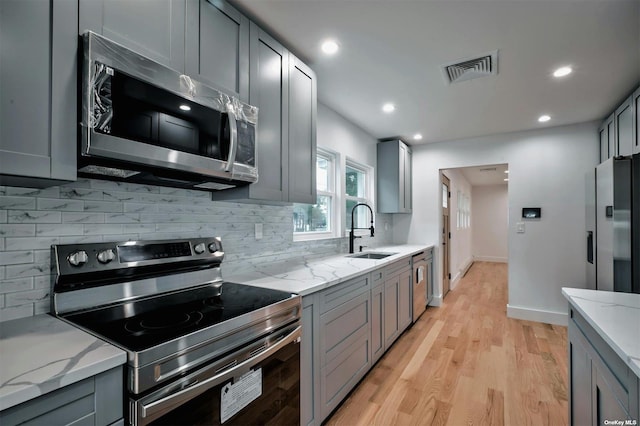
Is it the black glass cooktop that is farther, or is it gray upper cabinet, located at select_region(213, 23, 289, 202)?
gray upper cabinet, located at select_region(213, 23, 289, 202)

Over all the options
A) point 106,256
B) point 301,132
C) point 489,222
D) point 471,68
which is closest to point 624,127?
point 471,68

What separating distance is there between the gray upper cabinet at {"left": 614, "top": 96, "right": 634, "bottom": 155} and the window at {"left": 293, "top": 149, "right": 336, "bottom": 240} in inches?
109

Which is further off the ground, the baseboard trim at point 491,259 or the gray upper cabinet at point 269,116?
the gray upper cabinet at point 269,116

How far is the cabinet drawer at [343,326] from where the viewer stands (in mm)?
1780

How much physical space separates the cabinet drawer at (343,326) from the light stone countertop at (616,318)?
1.22 m

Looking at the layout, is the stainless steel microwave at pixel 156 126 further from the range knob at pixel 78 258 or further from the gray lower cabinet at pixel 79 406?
the gray lower cabinet at pixel 79 406

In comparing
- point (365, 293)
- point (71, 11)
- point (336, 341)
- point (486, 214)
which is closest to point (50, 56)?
point (71, 11)

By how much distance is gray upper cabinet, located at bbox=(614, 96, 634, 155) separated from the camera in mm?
2664

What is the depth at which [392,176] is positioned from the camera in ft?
13.7

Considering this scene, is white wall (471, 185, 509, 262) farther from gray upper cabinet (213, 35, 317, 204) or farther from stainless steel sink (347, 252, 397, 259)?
gray upper cabinet (213, 35, 317, 204)

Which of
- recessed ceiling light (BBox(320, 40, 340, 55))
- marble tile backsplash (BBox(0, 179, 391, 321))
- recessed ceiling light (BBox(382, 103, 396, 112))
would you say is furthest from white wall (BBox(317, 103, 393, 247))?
marble tile backsplash (BBox(0, 179, 391, 321))

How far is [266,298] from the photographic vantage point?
140 cm

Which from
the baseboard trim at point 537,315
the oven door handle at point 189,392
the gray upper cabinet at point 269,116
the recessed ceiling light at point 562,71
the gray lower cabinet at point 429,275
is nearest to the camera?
the oven door handle at point 189,392

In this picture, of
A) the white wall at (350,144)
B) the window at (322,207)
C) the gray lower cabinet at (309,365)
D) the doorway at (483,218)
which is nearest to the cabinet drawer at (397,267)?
the white wall at (350,144)
